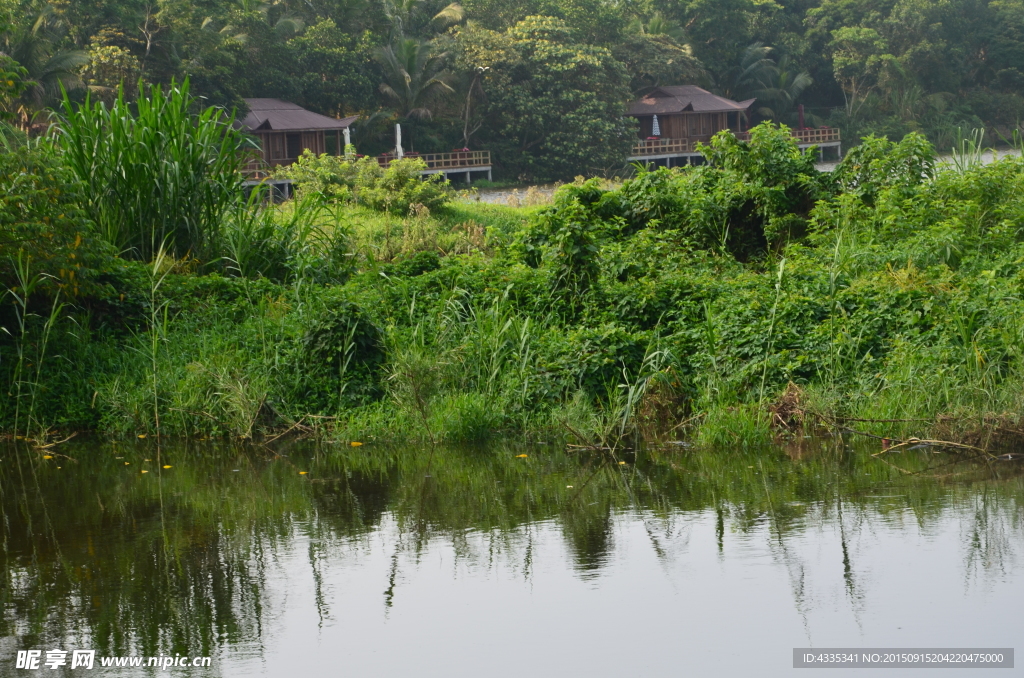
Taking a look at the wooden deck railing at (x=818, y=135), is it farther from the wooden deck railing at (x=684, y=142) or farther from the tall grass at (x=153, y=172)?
the tall grass at (x=153, y=172)

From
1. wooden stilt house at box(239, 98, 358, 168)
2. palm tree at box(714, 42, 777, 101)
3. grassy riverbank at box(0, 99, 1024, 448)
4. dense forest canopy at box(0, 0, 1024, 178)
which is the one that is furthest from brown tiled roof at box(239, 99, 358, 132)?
grassy riverbank at box(0, 99, 1024, 448)

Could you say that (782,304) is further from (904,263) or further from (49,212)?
(49,212)

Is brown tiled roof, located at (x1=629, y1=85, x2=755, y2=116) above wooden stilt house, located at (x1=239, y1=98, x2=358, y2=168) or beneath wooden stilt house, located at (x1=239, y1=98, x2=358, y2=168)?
above

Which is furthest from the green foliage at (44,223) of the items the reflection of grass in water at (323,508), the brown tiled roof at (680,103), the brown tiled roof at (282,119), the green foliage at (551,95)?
the brown tiled roof at (680,103)

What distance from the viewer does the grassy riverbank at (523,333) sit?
806cm

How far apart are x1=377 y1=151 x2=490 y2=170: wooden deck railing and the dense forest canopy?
1.07 metres

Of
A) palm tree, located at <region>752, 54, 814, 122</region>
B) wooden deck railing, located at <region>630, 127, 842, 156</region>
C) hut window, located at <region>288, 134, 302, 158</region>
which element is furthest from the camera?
palm tree, located at <region>752, 54, 814, 122</region>

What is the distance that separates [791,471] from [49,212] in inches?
236

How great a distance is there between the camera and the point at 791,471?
7.02 metres

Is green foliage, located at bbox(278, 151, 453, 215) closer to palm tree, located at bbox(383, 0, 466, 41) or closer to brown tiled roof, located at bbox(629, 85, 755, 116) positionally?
palm tree, located at bbox(383, 0, 466, 41)

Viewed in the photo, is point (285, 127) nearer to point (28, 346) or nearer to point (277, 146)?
point (277, 146)

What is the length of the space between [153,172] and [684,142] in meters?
39.9

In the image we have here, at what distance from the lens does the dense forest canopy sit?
34.0 metres

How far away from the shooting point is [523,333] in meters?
8.87
